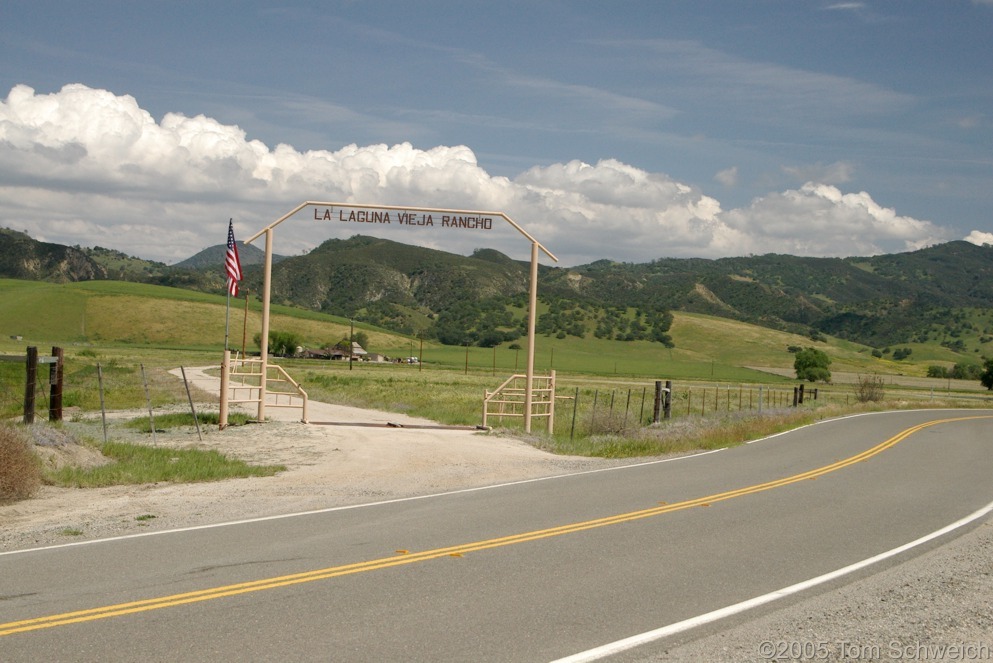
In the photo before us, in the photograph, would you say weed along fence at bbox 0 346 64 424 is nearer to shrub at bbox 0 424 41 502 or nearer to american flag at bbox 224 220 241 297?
american flag at bbox 224 220 241 297

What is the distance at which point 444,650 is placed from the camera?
21.2 feet

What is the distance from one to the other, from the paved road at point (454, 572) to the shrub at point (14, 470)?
361 cm

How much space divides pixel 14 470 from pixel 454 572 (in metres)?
7.34

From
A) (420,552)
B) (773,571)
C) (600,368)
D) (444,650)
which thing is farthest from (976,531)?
(600,368)

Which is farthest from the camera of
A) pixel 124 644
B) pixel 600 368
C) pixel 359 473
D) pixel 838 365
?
pixel 838 365

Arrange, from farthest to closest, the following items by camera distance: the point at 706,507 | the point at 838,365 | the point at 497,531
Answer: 1. the point at 838,365
2. the point at 706,507
3. the point at 497,531

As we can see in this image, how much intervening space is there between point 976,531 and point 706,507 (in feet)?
11.5

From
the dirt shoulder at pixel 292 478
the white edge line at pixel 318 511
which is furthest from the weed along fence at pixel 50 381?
the white edge line at pixel 318 511

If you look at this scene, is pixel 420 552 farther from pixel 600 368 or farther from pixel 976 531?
pixel 600 368

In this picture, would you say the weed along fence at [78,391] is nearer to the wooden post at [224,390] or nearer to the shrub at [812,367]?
the wooden post at [224,390]

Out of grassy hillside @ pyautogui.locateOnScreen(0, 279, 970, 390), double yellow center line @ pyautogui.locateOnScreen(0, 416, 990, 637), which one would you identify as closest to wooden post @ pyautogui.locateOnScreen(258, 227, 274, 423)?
double yellow center line @ pyautogui.locateOnScreen(0, 416, 990, 637)

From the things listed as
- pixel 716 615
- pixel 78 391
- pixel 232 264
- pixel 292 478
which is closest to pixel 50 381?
→ pixel 232 264

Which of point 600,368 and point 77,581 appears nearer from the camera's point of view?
point 77,581

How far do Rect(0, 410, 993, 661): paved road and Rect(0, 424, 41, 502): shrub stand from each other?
361cm
